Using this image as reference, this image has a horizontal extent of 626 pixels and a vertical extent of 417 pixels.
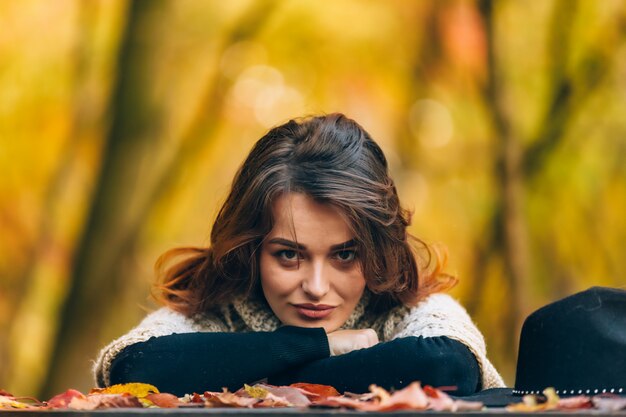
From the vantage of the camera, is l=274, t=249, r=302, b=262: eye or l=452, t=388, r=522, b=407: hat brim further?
l=274, t=249, r=302, b=262: eye

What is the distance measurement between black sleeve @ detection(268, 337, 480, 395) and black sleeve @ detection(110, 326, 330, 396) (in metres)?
0.08

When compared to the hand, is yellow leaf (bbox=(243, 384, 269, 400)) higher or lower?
lower

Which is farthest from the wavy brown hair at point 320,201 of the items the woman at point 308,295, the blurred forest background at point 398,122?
the blurred forest background at point 398,122

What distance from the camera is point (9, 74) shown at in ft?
29.7

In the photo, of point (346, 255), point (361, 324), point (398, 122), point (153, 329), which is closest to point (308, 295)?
point (346, 255)

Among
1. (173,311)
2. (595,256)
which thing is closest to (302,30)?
(595,256)

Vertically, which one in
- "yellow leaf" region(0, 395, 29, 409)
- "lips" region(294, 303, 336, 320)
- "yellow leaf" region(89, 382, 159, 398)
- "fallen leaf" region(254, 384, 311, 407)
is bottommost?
"fallen leaf" region(254, 384, 311, 407)

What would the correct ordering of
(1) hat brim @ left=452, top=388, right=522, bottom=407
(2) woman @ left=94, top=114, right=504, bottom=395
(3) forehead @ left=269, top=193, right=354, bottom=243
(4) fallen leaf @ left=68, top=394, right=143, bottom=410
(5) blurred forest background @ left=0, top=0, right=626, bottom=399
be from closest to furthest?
(4) fallen leaf @ left=68, top=394, right=143, bottom=410
(1) hat brim @ left=452, top=388, right=522, bottom=407
(2) woman @ left=94, top=114, right=504, bottom=395
(3) forehead @ left=269, top=193, right=354, bottom=243
(5) blurred forest background @ left=0, top=0, right=626, bottom=399

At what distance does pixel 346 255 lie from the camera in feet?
10.7

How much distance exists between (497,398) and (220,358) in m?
0.81

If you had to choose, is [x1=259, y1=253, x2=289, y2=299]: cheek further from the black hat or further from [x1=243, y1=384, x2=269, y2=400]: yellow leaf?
the black hat

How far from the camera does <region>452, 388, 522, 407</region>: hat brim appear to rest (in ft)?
8.48

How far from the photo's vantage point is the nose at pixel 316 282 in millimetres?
3168

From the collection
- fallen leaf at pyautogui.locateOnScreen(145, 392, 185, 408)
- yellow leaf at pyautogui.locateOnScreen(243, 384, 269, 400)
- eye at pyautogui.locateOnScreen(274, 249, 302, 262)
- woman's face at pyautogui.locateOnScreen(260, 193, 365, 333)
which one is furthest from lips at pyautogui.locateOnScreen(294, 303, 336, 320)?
fallen leaf at pyautogui.locateOnScreen(145, 392, 185, 408)
